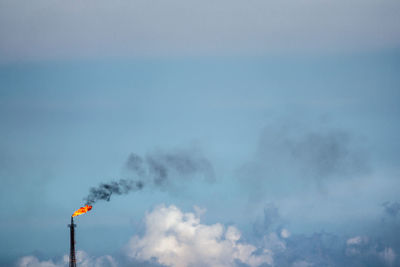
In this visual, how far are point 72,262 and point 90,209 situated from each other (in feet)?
41.5

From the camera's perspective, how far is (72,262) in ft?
497

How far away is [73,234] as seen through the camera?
5896 inches

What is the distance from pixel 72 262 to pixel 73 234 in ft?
19.8

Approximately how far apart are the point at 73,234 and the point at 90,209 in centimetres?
705

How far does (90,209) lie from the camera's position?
147 metres
